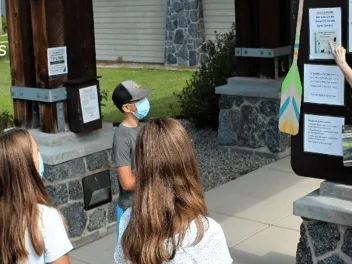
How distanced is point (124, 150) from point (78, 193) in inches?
68.8

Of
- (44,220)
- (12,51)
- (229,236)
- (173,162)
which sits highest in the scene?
(12,51)

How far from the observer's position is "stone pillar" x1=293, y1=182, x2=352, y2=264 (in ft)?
12.2

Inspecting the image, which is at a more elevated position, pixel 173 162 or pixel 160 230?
pixel 173 162

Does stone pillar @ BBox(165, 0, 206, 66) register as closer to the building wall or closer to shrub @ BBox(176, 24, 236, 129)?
the building wall

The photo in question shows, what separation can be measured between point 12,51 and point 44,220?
3321 mm

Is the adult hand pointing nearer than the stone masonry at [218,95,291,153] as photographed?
Yes

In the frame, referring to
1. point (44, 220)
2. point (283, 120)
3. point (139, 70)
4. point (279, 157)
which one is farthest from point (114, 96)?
point (139, 70)

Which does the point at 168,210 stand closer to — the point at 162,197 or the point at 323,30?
the point at 162,197

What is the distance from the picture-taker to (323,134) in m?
3.79

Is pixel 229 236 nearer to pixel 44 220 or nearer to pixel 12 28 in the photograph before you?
pixel 12 28

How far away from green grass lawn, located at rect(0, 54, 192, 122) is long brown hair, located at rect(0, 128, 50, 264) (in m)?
8.76

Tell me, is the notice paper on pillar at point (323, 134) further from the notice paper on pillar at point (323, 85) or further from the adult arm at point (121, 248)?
the adult arm at point (121, 248)

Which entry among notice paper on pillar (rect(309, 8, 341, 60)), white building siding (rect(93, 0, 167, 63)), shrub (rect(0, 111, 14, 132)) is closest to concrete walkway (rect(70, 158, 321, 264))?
notice paper on pillar (rect(309, 8, 341, 60))

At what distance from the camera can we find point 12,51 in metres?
5.64
